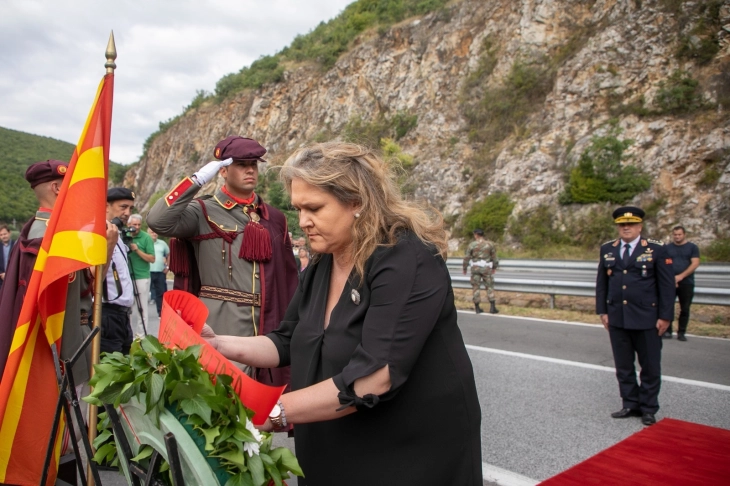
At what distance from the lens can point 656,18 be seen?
22672mm

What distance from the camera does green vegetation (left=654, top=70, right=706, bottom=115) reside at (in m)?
20.3

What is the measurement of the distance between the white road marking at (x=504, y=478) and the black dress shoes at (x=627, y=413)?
1.65 m

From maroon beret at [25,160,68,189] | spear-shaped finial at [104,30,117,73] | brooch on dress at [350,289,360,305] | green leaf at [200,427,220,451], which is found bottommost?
green leaf at [200,427,220,451]

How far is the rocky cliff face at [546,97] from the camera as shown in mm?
19500

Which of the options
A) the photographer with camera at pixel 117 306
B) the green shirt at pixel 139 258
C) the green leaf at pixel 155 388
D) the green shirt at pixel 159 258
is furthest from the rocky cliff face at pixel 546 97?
the green leaf at pixel 155 388

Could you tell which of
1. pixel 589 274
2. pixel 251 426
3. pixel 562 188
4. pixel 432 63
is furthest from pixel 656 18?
pixel 251 426

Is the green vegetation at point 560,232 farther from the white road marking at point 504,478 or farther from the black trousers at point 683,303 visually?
the white road marking at point 504,478

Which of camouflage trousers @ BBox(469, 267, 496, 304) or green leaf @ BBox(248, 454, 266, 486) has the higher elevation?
green leaf @ BBox(248, 454, 266, 486)

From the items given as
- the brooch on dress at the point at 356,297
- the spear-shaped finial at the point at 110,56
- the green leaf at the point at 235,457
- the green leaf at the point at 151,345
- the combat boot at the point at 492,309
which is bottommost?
the combat boot at the point at 492,309

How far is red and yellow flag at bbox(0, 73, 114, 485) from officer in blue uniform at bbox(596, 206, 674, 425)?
4.41 m

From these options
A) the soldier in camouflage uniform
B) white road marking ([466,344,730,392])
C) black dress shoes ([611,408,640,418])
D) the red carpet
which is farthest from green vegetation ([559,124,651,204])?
the red carpet

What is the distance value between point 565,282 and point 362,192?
10.8 metres

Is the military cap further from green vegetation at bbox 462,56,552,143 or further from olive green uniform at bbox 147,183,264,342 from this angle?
green vegetation at bbox 462,56,552,143

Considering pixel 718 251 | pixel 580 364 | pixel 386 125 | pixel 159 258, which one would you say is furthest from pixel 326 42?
pixel 580 364
